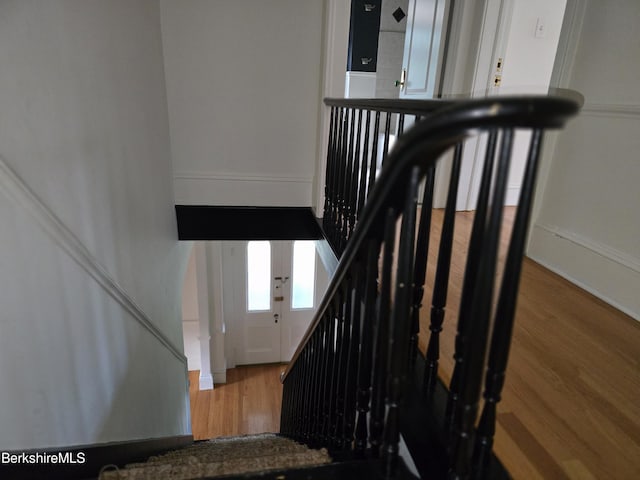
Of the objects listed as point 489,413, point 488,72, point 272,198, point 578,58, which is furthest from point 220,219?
point 489,413

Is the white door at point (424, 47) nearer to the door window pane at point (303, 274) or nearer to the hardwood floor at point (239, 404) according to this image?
the door window pane at point (303, 274)

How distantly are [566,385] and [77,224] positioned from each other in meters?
1.95

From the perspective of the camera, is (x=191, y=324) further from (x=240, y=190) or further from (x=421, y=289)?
(x=421, y=289)

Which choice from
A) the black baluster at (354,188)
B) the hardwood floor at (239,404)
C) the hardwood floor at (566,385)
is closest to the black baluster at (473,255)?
the hardwood floor at (566,385)

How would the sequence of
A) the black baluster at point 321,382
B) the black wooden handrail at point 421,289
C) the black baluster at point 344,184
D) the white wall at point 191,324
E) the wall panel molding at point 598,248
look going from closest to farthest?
the black wooden handrail at point 421,289
the black baluster at point 321,382
the wall panel molding at point 598,248
the black baluster at point 344,184
the white wall at point 191,324

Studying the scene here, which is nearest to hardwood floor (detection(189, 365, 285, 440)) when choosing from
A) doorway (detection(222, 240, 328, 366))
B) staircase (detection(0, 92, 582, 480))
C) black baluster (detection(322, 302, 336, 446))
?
doorway (detection(222, 240, 328, 366))

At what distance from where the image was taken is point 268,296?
6660 millimetres

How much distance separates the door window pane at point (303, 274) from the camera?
21.2 ft

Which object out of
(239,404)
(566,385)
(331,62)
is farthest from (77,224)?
(239,404)

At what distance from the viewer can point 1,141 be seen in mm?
1080

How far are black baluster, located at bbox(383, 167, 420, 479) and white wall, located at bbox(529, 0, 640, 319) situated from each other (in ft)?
5.73

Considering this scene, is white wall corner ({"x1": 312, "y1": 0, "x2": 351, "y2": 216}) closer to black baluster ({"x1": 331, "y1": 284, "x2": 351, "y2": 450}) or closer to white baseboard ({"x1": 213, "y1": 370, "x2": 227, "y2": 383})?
black baluster ({"x1": 331, "y1": 284, "x2": 351, "y2": 450})

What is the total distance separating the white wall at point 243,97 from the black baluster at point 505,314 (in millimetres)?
2932

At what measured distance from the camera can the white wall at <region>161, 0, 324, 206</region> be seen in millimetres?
3104
